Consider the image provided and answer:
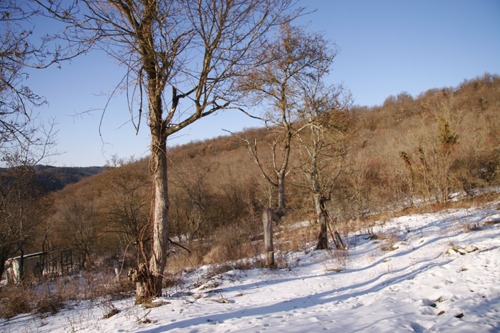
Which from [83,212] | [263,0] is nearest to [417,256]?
[263,0]

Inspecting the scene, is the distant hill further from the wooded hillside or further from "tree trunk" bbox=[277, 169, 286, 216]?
"tree trunk" bbox=[277, 169, 286, 216]

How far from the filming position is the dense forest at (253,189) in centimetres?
1326

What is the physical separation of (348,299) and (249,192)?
101ft

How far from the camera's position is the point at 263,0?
494 centimetres

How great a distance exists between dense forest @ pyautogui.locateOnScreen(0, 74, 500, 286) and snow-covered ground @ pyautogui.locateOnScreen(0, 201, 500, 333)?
5.33 feet

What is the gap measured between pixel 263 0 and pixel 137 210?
2576cm

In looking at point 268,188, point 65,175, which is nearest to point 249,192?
point 268,188

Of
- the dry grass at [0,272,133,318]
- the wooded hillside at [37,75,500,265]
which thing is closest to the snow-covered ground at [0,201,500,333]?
the dry grass at [0,272,133,318]

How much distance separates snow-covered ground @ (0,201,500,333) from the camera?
3.73m

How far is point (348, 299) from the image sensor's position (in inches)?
195

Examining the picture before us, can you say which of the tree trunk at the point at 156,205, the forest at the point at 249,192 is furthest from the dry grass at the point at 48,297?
the tree trunk at the point at 156,205

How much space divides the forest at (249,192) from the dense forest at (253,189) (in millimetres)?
95

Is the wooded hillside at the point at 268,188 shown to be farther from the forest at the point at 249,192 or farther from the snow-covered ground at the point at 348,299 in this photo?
the snow-covered ground at the point at 348,299

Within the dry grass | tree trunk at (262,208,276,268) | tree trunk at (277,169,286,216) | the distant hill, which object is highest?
the distant hill
